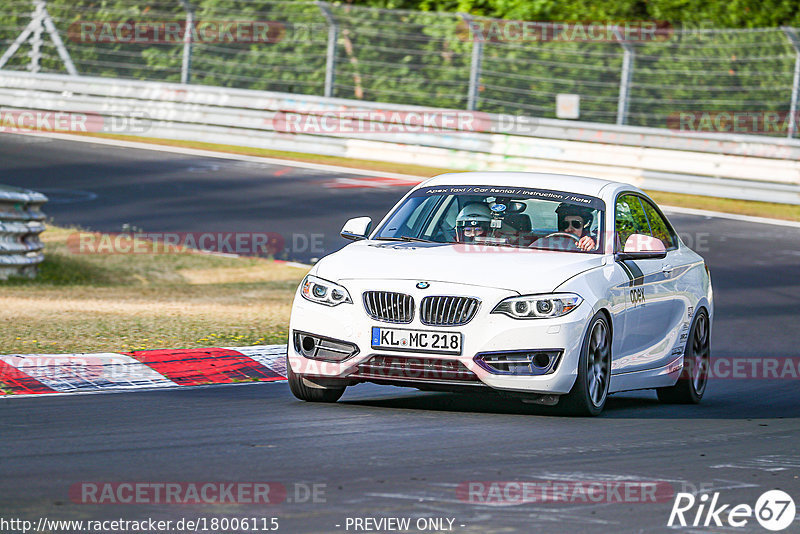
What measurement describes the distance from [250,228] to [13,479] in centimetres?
1280

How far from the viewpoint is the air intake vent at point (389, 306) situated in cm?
802

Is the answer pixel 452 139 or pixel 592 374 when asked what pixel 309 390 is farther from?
pixel 452 139

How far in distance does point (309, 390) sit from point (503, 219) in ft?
5.67

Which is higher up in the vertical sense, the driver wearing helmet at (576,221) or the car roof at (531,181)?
the car roof at (531,181)

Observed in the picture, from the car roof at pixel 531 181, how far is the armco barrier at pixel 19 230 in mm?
6330

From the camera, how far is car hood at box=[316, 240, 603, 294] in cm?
805

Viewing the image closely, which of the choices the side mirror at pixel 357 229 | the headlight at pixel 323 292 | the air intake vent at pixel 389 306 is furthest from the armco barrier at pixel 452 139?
the air intake vent at pixel 389 306

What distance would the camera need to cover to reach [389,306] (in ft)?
26.5

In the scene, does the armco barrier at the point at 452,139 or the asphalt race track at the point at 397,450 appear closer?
the asphalt race track at the point at 397,450

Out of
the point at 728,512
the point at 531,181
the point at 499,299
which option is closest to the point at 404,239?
the point at 531,181

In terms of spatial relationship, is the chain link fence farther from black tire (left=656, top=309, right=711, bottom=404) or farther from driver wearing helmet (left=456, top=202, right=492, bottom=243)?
driver wearing helmet (left=456, top=202, right=492, bottom=243)

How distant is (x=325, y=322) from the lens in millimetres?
8227

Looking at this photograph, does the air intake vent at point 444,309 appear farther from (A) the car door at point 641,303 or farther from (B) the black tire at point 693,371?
(B) the black tire at point 693,371

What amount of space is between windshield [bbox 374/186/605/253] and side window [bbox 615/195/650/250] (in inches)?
8.2
